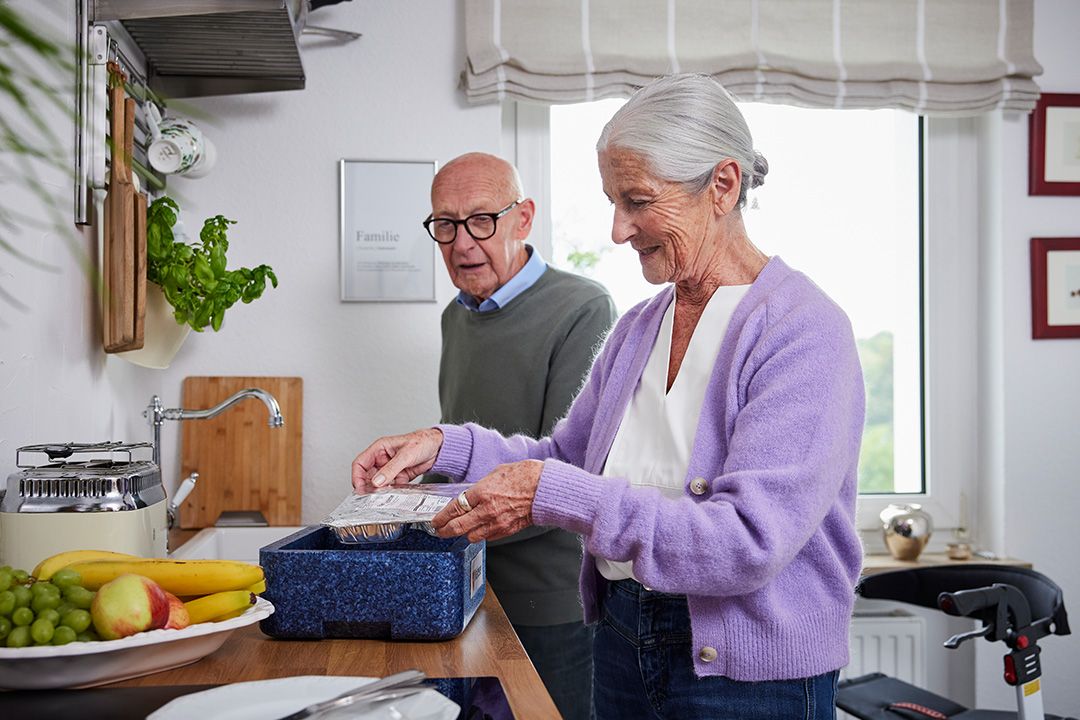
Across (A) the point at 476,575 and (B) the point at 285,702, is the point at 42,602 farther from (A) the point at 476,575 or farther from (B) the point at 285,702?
(A) the point at 476,575

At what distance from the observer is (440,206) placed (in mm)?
2125

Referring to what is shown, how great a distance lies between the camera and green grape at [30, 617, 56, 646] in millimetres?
949

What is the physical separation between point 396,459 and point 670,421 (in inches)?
16.3

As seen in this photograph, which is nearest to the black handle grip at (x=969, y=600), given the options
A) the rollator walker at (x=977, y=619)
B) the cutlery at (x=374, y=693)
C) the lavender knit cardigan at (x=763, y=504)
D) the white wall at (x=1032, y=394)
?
the rollator walker at (x=977, y=619)

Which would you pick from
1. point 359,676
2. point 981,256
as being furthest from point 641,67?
point 359,676

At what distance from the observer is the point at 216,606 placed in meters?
1.10

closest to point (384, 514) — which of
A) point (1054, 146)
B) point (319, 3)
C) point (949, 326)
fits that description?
point (319, 3)

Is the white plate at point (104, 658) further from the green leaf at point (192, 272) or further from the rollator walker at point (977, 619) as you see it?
the rollator walker at point (977, 619)

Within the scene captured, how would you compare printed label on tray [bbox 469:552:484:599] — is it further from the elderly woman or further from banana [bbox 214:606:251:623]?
banana [bbox 214:606:251:623]

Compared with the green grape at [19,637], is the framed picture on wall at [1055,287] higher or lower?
higher

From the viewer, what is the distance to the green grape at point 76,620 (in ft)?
3.20

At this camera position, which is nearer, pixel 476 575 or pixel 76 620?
pixel 76 620

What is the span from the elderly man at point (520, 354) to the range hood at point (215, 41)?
436mm

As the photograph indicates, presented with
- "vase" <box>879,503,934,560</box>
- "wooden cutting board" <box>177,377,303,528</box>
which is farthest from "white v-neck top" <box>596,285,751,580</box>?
"vase" <box>879,503,934,560</box>
